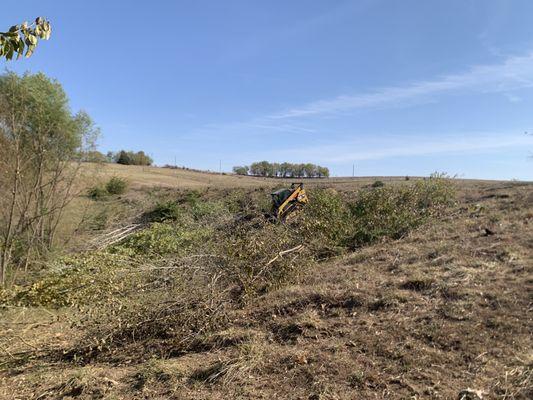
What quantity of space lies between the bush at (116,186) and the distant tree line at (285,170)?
14.4 meters

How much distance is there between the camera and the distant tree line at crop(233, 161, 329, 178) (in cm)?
3294

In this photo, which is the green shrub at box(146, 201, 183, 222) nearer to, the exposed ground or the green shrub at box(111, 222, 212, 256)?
the green shrub at box(111, 222, 212, 256)

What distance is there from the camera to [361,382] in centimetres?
334

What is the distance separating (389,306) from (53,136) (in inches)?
368

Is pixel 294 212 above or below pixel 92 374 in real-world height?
above

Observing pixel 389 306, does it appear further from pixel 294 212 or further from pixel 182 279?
pixel 294 212

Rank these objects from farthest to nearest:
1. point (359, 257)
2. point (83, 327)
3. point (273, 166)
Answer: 1. point (273, 166)
2. point (359, 257)
3. point (83, 327)

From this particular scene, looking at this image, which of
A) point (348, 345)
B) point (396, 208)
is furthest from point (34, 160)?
point (348, 345)

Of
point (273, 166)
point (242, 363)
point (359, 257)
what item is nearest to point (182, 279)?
point (242, 363)

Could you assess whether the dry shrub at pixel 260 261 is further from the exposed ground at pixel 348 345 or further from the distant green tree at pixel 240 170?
the distant green tree at pixel 240 170

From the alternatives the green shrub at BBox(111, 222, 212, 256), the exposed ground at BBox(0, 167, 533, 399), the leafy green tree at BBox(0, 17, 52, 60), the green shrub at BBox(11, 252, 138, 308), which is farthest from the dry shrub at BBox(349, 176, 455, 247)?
the leafy green tree at BBox(0, 17, 52, 60)

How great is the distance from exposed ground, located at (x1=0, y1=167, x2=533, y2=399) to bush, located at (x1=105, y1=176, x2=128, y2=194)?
14.5 meters

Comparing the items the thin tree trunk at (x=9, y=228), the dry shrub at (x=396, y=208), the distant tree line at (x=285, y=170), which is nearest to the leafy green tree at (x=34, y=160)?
the thin tree trunk at (x=9, y=228)

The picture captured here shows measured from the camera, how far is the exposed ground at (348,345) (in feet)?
10.9
